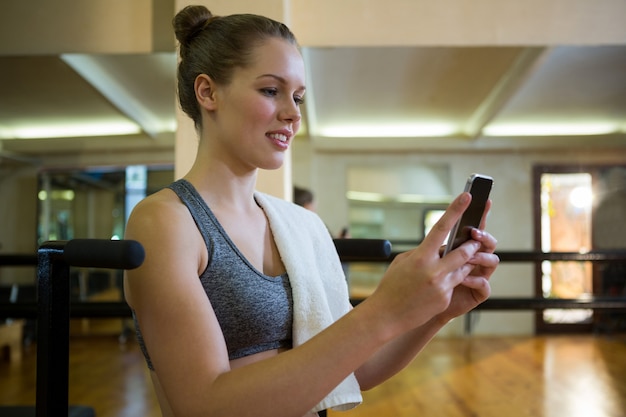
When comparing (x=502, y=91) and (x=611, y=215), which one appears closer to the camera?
(x=502, y=91)

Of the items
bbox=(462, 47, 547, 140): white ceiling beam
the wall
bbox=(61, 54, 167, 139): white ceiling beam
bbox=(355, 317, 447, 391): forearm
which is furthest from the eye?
the wall

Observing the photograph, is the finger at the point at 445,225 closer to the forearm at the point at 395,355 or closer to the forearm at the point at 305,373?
the forearm at the point at 305,373

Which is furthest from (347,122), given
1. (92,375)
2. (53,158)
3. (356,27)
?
(92,375)

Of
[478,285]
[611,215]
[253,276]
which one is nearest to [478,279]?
[478,285]

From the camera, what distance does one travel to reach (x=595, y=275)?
4.00 m

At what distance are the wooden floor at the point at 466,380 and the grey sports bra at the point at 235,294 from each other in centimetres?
214

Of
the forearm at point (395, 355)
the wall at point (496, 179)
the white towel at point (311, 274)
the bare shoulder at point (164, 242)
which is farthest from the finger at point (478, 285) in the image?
the wall at point (496, 179)

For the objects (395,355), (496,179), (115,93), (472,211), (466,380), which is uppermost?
(115,93)

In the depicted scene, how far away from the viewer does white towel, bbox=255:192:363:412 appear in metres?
0.83

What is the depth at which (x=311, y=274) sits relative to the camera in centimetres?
89

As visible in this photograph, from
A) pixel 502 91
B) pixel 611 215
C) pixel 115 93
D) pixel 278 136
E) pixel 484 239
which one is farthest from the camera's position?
pixel 611 215

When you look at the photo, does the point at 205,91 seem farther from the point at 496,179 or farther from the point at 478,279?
the point at 496,179

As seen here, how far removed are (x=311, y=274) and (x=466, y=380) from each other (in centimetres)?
282

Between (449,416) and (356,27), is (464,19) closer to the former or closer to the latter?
(356,27)
